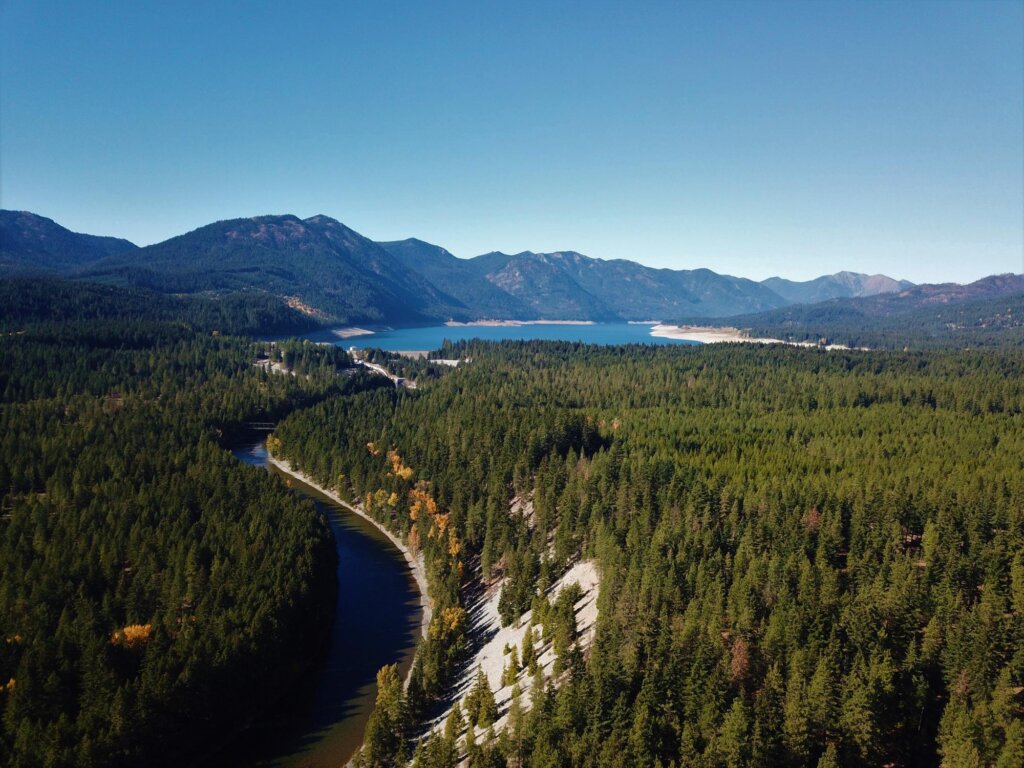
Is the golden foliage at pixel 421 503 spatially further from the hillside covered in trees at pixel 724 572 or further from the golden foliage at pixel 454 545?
the golden foliage at pixel 454 545

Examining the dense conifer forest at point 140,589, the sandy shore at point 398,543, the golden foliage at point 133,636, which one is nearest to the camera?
the dense conifer forest at point 140,589

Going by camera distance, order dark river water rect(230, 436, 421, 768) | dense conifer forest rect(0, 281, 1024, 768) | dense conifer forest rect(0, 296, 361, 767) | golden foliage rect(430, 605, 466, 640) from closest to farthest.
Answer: dense conifer forest rect(0, 281, 1024, 768) < dense conifer forest rect(0, 296, 361, 767) < dark river water rect(230, 436, 421, 768) < golden foliage rect(430, 605, 466, 640)

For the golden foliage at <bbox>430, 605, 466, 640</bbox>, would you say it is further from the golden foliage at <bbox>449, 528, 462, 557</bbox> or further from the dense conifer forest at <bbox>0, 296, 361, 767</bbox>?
the golden foliage at <bbox>449, 528, 462, 557</bbox>

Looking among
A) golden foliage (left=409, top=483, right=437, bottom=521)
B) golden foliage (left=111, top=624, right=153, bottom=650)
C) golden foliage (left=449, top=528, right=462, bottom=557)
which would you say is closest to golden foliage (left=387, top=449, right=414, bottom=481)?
golden foliage (left=409, top=483, right=437, bottom=521)

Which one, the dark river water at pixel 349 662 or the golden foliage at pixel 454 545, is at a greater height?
the golden foliage at pixel 454 545

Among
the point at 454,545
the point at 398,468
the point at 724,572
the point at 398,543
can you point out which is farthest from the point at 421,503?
Answer: the point at 724,572

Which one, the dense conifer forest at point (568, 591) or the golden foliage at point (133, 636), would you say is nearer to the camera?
the dense conifer forest at point (568, 591)

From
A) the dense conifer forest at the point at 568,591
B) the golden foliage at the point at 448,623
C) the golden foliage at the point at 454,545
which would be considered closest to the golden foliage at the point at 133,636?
the dense conifer forest at the point at 568,591

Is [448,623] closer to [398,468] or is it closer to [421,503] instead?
[421,503]
